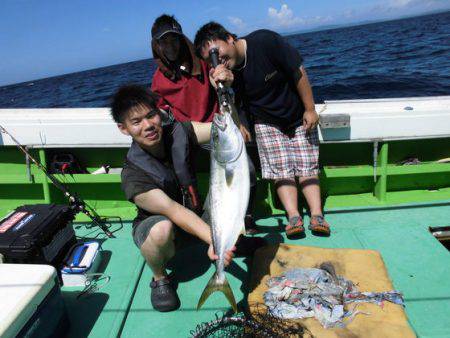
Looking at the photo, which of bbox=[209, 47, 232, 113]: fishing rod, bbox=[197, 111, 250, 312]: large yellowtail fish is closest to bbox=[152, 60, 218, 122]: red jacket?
bbox=[209, 47, 232, 113]: fishing rod

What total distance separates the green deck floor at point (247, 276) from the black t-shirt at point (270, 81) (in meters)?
1.13

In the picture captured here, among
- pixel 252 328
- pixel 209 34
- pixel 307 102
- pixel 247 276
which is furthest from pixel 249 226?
pixel 209 34

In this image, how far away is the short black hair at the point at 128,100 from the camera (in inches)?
107

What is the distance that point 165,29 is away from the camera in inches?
129

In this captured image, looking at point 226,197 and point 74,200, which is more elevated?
point 226,197

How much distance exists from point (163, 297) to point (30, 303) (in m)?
0.96

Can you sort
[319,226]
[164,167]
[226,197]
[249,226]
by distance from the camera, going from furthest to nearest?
1. [249,226]
2. [319,226]
3. [164,167]
4. [226,197]

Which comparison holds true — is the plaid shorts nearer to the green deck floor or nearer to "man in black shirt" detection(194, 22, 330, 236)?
"man in black shirt" detection(194, 22, 330, 236)

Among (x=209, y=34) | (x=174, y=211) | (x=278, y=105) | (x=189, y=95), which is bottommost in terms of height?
(x=174, y=211)

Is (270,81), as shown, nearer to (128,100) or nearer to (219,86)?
(219,86)

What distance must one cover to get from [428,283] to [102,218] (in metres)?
3.26

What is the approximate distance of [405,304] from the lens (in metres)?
2.62

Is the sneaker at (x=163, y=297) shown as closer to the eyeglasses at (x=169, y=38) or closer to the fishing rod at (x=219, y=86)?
the fishing rod at (x=219, y=86)

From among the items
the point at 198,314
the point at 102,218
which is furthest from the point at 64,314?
the point at 102,218
